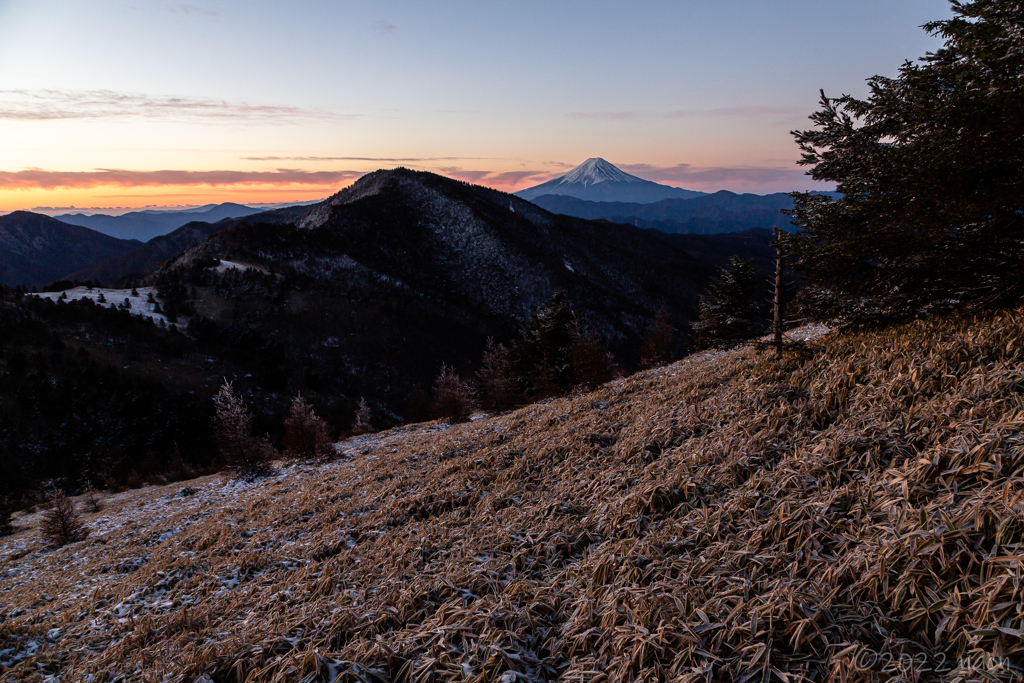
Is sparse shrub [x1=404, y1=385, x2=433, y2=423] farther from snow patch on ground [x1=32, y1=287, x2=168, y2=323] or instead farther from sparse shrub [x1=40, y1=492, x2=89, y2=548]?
snow patch on ground [x1=32, y1=287, x2=168, y2=323]

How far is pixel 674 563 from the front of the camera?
4.92 meters

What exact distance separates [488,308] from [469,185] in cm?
9459

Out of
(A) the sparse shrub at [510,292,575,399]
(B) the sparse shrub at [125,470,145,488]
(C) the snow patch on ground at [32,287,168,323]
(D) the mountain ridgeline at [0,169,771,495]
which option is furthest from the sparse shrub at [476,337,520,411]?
(C) the snow patch on ground at [32,287,168,323]

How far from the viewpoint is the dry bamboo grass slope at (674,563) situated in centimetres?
357

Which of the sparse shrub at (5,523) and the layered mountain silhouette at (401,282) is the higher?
the layered mountain silhouette at (401,282)

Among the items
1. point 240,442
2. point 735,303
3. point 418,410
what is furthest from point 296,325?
point 735,303

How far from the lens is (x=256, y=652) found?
4758mm

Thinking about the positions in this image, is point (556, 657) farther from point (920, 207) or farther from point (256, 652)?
point (920, 207)

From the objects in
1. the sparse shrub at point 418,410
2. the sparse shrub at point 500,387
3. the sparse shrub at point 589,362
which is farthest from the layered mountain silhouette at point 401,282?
the sparse shrub at point 418,410

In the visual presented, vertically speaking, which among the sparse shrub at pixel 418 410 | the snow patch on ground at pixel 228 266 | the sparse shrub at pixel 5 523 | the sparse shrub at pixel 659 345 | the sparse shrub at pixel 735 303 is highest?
the snow patch on ground at pixel 228 266

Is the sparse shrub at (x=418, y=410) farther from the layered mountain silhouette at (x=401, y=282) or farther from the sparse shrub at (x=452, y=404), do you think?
the layered mountain silhouette at (x=401, y=282)

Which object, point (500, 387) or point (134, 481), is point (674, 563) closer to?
point (500, 387)

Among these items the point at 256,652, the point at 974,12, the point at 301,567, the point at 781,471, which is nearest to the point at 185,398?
the point at 301,567

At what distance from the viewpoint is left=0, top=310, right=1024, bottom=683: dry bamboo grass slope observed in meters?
3.57
